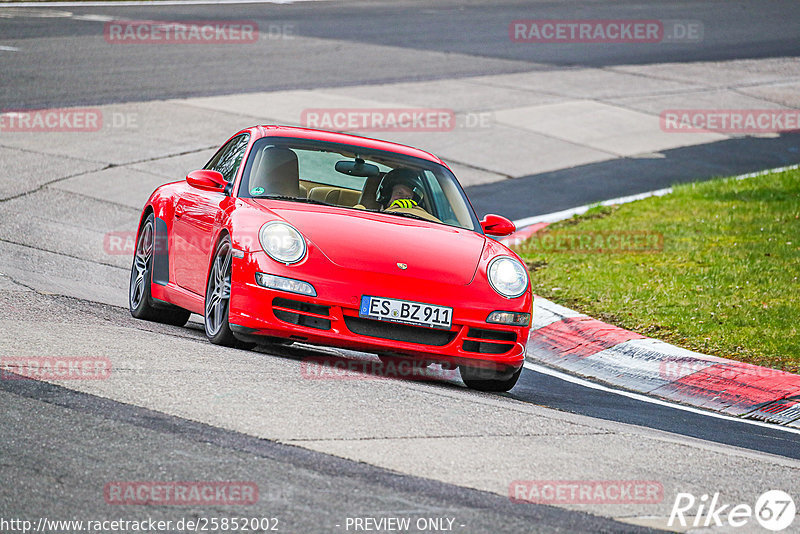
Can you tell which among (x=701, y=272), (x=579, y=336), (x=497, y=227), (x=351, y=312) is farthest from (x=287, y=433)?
(x=701, y=272)

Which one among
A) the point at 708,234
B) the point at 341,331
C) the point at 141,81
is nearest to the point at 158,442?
the point at 341,331

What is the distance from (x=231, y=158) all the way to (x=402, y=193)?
1323 mm

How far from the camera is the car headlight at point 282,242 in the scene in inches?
276

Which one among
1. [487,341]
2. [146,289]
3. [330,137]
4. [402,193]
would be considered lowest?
[146,289]

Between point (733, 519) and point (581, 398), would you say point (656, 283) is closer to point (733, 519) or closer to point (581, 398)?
point (581, 398)

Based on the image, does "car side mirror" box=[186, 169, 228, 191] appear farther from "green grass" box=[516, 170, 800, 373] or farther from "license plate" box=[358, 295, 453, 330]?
"green grass" box=[516, 170, 800, 373]

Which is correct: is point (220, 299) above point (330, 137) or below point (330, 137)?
below

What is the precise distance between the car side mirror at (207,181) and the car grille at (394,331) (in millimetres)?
1640

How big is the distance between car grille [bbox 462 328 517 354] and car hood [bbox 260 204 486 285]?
31 cm

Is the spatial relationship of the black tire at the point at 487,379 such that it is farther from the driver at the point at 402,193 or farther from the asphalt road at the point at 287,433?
the driver at the point at 402,193

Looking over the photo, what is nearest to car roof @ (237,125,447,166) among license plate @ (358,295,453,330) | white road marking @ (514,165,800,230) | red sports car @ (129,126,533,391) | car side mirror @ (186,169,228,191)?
red sports car @ (129,126,533,391)

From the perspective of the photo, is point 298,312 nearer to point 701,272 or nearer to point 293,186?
point 293,186

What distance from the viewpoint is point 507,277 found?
7387 millimetres

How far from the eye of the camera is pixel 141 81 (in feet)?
67.8
